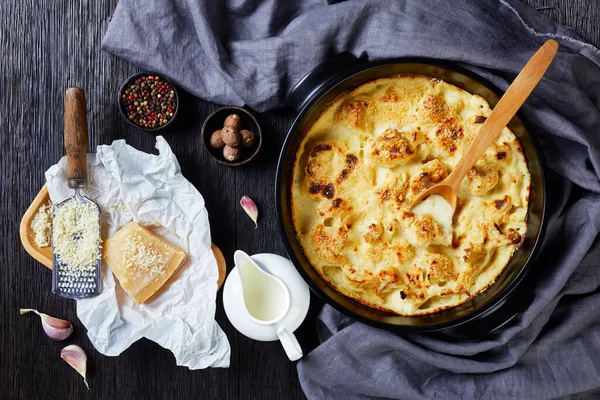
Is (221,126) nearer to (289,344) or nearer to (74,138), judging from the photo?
(74,138)

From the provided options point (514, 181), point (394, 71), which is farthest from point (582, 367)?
point (394, 71)

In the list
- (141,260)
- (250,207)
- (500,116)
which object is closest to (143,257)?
(141,260)

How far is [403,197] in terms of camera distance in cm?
194

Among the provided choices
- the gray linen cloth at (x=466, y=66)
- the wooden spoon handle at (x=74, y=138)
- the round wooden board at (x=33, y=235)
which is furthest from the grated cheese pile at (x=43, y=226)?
the gray linen cloth at (x=466, y=66)

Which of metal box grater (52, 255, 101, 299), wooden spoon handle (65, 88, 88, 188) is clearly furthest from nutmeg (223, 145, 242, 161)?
metal box grater (52, 255, 101, 299)

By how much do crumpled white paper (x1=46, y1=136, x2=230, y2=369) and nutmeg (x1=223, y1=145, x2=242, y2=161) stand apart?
0.20 metres

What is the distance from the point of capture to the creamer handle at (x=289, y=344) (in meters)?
1.93

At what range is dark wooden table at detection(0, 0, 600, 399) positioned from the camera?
225cm

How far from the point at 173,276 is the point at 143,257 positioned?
15 centimetres

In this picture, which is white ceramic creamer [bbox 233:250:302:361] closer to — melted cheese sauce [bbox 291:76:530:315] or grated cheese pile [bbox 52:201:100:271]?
melted cheese sauce [bbox 291:76:530:315]

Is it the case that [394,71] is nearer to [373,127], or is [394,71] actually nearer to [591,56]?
[373,127]

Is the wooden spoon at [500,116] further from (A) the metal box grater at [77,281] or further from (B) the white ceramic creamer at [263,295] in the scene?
(A) the metal box grater at [77,281]

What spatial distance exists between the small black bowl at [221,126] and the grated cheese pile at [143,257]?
434 mm

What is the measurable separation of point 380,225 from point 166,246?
834mm
